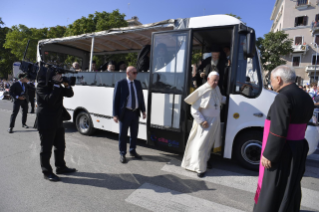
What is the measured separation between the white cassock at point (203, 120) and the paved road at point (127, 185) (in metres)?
0.33

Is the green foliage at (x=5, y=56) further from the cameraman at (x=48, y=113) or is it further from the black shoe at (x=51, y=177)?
the black shoe at (x=51, y=177)

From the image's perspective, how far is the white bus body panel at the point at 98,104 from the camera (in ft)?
18.9

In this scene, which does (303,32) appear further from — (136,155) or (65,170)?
(65,170)

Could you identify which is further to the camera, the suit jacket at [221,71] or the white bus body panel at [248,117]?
the suit jacket at [221,71]

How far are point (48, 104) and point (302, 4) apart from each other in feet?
156

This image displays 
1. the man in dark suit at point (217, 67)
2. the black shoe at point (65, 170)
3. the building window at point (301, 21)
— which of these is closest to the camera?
A: the black shoe at point (65, 170)

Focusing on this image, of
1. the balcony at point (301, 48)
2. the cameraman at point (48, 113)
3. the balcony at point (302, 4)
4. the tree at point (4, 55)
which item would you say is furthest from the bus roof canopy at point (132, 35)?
the balcony at point (302, 4)

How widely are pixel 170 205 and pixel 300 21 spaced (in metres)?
47.0

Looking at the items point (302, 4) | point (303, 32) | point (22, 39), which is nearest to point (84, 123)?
point (22, 39)

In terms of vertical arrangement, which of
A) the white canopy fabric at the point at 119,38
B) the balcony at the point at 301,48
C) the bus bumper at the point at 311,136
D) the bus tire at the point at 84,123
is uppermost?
the balcony at the point at 301,48

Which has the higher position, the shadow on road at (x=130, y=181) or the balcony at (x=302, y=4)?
the balcony at (x=302, y=4)

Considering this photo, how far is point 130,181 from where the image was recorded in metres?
3.60

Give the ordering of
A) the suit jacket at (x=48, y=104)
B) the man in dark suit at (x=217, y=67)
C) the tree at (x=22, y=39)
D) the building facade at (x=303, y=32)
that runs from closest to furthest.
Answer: the suit jacket at (x=48, y=104) → the man in dark suit at (x=217, y=67) → the tree at (x=22, y=39) → the building facade at (x=303, y=32)

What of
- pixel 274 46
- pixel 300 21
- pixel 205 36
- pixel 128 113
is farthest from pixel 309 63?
pixel 128 113
